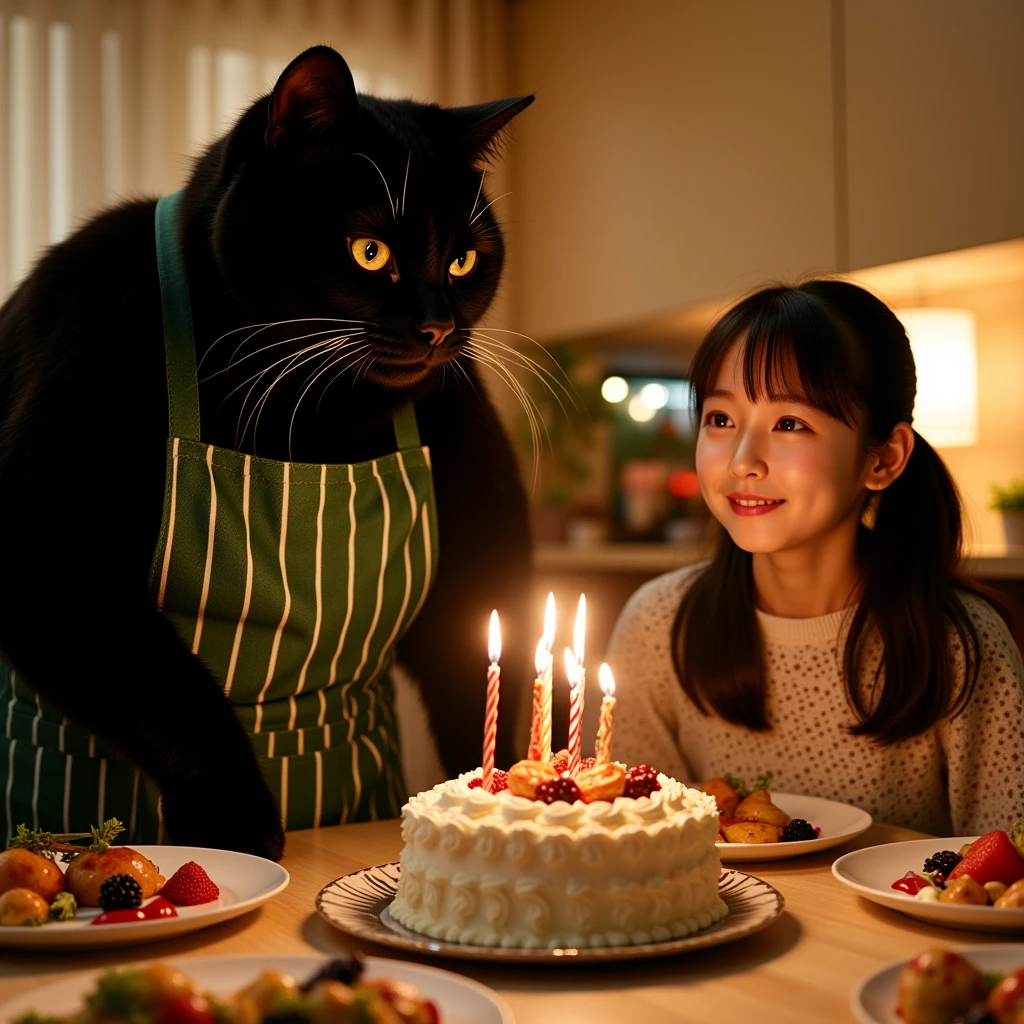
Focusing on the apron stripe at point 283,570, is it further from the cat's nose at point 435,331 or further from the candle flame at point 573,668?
the candle flame at point 573,668

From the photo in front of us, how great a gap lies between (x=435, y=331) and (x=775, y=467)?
49 centimetres

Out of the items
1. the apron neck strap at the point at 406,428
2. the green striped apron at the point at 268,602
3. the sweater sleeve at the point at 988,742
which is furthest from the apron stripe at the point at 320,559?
the sweater sleeve at the point at 988,742

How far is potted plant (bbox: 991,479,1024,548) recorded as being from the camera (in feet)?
7.64

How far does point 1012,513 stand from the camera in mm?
2338

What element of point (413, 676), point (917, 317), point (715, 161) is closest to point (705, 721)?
point (413, 676)

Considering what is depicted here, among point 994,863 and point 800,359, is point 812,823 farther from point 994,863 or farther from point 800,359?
point 800,359

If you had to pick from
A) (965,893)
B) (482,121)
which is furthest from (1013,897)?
(482,121)

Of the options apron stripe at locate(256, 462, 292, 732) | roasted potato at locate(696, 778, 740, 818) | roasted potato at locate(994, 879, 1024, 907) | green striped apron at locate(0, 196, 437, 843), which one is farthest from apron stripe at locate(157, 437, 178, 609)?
roasted potato at locate(994, 879, 1024, 907)

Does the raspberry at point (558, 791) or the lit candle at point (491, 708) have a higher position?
the lit candle at point (491, 708)

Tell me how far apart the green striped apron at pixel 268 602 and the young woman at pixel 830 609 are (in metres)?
0.42

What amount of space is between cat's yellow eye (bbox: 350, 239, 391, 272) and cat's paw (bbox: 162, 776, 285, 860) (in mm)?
520

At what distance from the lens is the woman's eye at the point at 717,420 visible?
1456mm

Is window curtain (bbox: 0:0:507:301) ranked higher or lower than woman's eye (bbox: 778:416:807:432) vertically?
higher

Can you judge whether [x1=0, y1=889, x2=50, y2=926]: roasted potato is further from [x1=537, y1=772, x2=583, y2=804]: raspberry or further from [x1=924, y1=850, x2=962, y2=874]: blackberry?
[x1=924, y1=850, x2=962, y2=874]: blackberry
